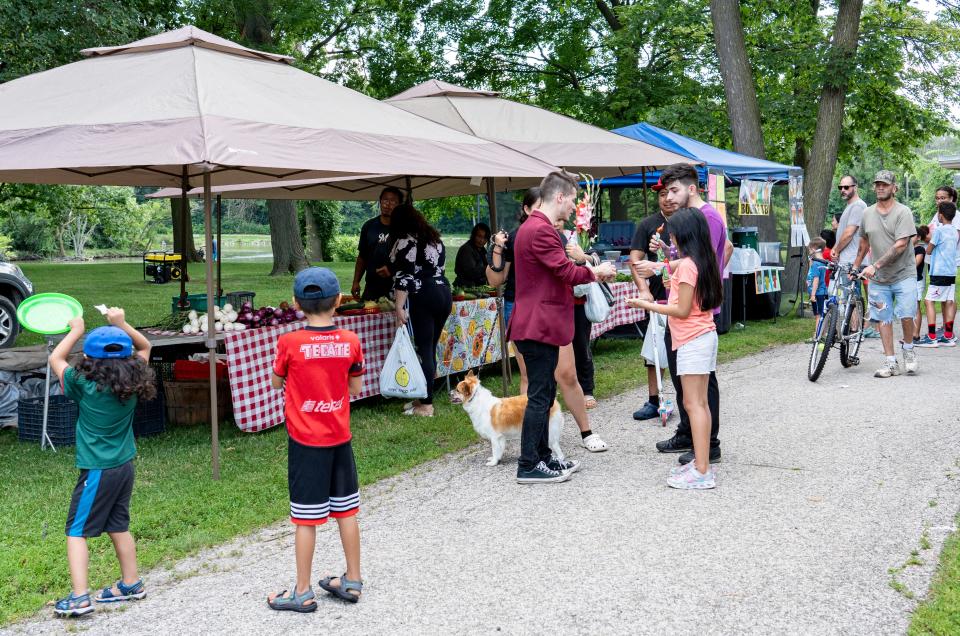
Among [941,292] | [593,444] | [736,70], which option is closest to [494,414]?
[593,444]

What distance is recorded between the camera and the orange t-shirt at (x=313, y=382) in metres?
3.82

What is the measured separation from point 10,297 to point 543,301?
10.0 meters

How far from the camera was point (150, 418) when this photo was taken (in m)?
7.38

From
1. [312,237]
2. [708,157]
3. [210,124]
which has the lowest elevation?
[312,237]

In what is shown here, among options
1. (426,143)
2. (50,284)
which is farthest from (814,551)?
(50,284)

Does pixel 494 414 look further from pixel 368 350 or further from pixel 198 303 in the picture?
pixel 198 303

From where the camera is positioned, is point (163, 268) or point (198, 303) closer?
point (198, 303)

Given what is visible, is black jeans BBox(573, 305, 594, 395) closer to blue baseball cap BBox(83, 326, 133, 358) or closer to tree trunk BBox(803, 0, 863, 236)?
blue baseball cap BBox(83, 326, 133, 358)

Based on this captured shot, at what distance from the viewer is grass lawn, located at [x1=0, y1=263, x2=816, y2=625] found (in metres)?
4.47

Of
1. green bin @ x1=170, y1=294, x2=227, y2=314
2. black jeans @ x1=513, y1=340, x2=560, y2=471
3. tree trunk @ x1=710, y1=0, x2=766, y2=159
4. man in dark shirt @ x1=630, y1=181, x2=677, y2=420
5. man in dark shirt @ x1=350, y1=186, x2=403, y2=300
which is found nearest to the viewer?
black jeans @ x1=513, y1=340, x2=560, y2=471

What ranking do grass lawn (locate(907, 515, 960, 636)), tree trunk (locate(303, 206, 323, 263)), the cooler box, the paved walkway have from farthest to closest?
tree trunk (locate(303, 206, 323, 263)), the cooler box, the paved walkway, grass lawn (locate(907, 515, 960, 636))

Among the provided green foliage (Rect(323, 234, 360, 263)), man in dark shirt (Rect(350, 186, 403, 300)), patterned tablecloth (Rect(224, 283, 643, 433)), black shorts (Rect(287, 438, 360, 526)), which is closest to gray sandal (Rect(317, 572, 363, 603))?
black shorts (Rect(287, 438, 360, 526))

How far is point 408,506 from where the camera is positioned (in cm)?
538

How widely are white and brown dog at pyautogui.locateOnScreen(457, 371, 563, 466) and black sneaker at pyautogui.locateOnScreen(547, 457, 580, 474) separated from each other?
0.35ft
